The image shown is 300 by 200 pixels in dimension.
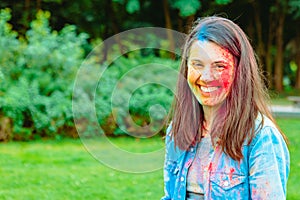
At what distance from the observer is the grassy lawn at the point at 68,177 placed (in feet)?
18.7

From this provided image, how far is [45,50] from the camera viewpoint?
9930 millimetres

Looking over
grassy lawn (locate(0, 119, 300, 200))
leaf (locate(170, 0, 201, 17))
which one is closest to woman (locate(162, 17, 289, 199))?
grassy lawn (locate(0, 119, 300, 200))

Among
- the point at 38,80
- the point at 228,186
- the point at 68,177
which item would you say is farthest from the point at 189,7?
the point at 228,186

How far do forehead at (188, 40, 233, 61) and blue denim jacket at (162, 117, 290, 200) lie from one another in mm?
222

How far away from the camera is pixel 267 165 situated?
174 centimetres

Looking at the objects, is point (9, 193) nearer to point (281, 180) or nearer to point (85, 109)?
point (85, 109)

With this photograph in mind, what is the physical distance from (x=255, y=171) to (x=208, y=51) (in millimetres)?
392

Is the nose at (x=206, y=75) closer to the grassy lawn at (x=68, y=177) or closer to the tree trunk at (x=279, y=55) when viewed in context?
the grassy lawn at (x=68, y=177)

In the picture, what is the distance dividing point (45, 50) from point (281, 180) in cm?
850

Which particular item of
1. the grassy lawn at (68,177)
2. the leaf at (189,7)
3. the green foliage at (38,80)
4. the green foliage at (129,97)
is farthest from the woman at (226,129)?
the leaf at (189,7)

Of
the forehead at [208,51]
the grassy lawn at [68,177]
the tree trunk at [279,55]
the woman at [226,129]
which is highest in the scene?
the tree trunk at [279,55]

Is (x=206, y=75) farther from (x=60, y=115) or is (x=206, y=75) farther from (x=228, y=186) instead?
(x=60, y=115)

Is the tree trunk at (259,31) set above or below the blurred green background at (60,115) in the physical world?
above

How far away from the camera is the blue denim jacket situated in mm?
1745
